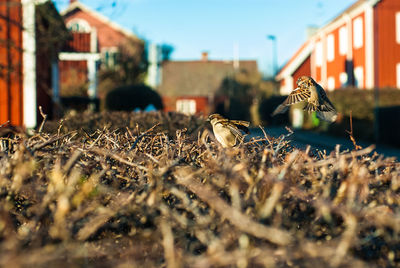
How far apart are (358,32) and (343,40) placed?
7.97 feet

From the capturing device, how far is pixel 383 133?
19234 mm

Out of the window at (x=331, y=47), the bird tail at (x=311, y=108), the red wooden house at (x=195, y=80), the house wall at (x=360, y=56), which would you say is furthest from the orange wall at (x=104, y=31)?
the bird tail at (x=311, y=108)

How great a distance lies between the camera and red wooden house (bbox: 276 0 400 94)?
27.1 meters

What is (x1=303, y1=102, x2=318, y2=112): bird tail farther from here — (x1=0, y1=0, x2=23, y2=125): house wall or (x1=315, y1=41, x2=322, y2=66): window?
(x1=315, y1=41, x2=322, y2=66): window

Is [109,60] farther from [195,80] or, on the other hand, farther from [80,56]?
[195,80]

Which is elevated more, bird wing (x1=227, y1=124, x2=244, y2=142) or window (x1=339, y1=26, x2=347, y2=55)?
window (x1=339, y1=26, x2=347, y2=55)

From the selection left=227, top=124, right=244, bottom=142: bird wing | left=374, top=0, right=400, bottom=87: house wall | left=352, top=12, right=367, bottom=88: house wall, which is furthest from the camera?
left=352, top=12, right=367, bottom=88: house wall

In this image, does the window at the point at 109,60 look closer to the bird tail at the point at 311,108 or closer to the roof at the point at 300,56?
the roof at the point at 300,56

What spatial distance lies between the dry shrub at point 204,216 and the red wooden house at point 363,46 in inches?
1043

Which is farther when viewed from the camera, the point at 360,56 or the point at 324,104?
the point at 360,56

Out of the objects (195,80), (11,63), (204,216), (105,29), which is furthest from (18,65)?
(195,80)

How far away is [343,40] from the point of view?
31.2 metres

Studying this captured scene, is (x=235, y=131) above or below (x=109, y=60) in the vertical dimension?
below

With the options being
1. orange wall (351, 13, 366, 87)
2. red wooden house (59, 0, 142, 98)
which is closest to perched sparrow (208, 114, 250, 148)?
red wooden house (59, 0, 142, 98)
